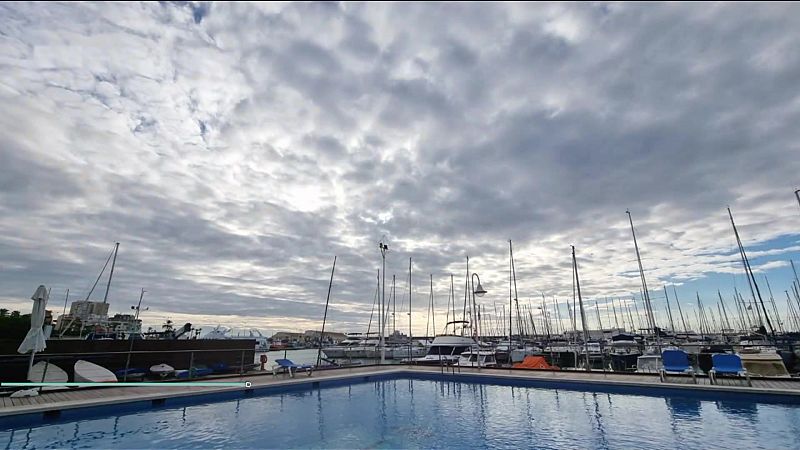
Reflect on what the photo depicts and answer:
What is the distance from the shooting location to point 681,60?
9.72 m

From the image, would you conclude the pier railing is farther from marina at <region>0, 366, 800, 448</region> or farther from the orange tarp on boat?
the orange tarp on boat

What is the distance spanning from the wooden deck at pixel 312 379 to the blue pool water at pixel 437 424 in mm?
392

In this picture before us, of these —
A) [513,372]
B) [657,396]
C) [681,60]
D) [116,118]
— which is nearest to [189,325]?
[116,118]

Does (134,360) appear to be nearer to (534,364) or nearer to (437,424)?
(437,424)

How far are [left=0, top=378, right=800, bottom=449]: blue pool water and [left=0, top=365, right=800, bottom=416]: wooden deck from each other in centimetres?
39

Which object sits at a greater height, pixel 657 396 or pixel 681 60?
pixel 681 60

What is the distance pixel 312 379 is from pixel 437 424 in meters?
7.54

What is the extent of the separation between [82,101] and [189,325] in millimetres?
18053

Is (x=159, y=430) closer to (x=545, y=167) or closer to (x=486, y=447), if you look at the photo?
(x=486, y=447)

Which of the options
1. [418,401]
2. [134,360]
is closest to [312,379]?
[418,401]

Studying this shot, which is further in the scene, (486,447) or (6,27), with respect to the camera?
(486,447)

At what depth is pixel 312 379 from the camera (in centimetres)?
1653

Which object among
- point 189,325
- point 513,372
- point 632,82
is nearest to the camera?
point 632,82

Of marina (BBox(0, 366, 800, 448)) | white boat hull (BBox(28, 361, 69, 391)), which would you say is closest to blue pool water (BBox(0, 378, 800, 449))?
marina (BBox(0, 366, 800, 448))
